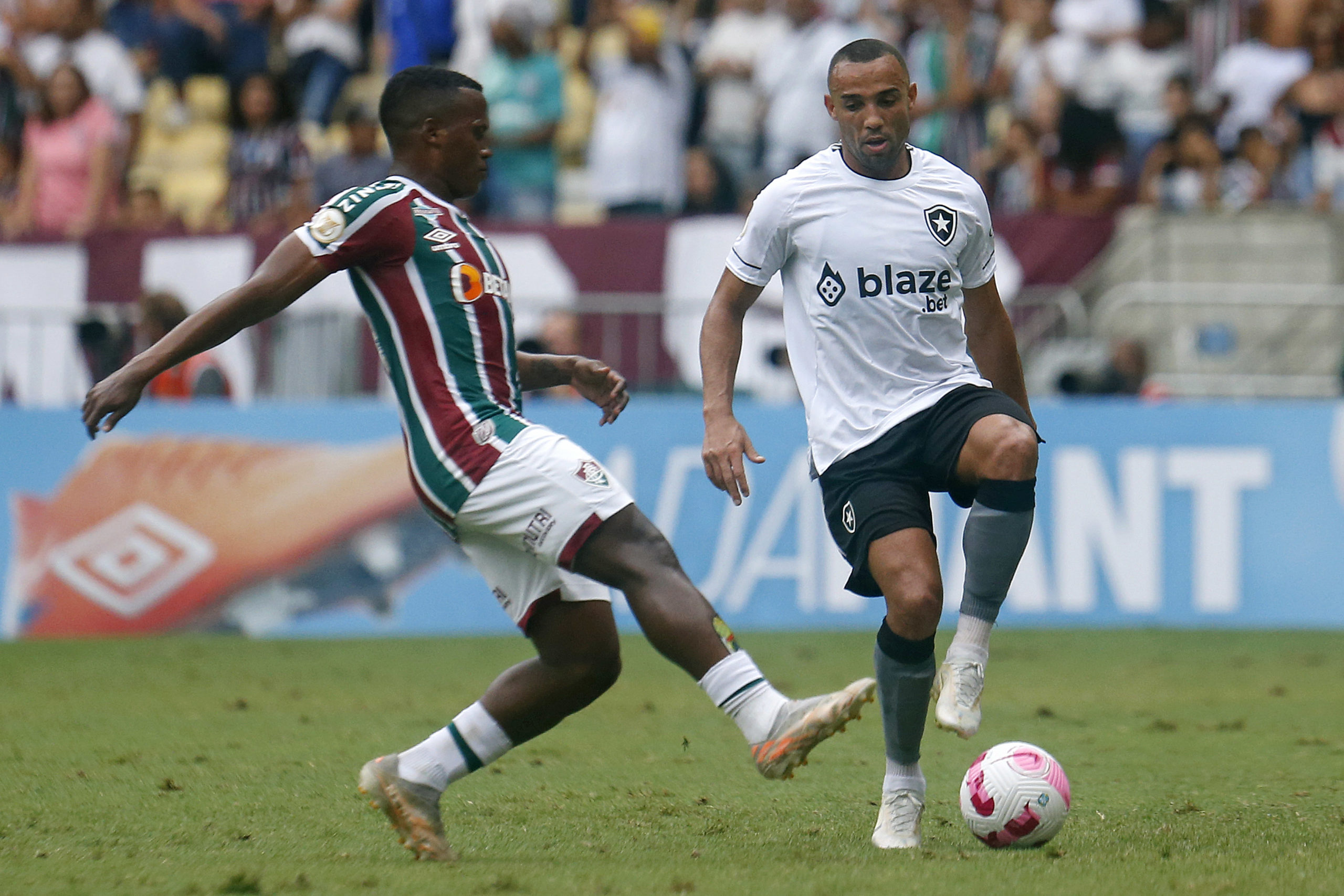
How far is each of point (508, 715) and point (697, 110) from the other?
10205 millimetres

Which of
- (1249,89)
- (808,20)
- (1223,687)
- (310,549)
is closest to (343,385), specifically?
(310,549)

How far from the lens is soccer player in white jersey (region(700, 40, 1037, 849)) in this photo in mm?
5230

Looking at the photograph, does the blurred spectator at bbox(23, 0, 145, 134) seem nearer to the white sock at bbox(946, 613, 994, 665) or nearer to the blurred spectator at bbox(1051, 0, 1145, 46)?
the blurred spectator at bbox(1051, 0, 1145, 46)

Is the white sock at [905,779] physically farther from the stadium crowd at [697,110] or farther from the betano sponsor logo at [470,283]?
the stadium crowd at [697,110]

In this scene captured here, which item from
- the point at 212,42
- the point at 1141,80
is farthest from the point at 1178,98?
the point at 212,42

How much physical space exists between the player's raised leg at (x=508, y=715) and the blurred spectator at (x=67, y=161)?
10915 mm

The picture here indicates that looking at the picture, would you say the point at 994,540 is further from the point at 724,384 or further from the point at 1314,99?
the point at 1314,99

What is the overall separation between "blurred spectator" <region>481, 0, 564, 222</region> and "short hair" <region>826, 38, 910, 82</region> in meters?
9.07

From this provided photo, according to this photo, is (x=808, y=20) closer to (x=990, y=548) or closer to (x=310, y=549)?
(x=310, y=549)

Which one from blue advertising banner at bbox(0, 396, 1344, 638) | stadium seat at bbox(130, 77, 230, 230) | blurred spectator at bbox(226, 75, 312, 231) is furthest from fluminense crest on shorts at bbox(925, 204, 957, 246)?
stadium seat at bbox(130, 77, 230, 230)

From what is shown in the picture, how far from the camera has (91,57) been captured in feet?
53.5

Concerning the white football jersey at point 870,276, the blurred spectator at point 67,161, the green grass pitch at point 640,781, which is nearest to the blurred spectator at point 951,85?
the green grass pitch at point 640,781

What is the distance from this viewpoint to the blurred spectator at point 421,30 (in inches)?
599

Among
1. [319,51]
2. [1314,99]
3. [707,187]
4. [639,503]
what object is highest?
[319,51]
